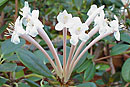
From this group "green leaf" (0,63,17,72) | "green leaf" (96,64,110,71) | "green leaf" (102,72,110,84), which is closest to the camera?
"green leaf" (0,63,17,72)

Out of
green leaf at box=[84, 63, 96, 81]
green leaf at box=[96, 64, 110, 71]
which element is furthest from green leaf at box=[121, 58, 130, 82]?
green leaf at box=[96, 64, 110, 71]

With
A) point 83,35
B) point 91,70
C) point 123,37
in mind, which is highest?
point 83,35

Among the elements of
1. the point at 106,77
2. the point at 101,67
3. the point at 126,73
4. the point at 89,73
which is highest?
the point at 126,73

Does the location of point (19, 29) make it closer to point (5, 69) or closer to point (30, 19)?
point (30, 19)

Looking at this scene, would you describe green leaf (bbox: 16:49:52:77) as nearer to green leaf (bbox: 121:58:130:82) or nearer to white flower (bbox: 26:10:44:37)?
white flower (bbox: 26:10:44:37)

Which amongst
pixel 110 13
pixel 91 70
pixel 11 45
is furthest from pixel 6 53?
pixel 110 13

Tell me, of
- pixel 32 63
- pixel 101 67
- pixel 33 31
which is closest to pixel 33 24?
pixel 33 31

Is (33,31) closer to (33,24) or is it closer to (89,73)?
(33,24)

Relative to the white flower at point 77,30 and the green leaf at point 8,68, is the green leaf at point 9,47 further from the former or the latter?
the white flower at point 77,30
